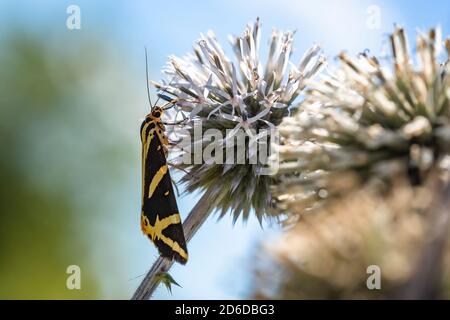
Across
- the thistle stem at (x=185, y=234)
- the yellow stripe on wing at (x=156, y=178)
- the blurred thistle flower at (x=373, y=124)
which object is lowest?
the thistle stem at (x=185, y=234)

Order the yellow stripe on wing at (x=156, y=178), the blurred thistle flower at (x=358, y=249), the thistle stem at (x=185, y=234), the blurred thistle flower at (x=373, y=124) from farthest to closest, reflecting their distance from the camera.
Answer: the yellow stripe on wing at (x=156, y=178)
the thistle stem at (x=185, y=234)
the blurred thistle flower at (x=373, y=124)
the blurred thistle flower at (x=358, y=249)

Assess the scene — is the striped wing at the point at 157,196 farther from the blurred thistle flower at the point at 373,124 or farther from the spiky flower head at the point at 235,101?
the blurred thistle flower at the point at 373,124

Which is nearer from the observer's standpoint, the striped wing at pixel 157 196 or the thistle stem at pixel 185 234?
the thistle stem at pixel 185 234

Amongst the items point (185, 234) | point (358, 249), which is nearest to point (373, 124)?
point (358, 249)

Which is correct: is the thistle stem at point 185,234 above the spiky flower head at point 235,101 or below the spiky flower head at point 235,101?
below

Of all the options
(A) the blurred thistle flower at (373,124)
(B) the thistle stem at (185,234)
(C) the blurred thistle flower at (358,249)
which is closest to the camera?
(C) the blurred thistle flower at (358,249)

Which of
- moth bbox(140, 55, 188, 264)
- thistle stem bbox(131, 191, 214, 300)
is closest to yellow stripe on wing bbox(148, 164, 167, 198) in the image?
moth bbox(140, 55, 188, 264)

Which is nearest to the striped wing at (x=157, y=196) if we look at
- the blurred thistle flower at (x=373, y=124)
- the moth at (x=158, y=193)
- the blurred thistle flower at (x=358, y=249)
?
the moth at (x=158, y=193)
